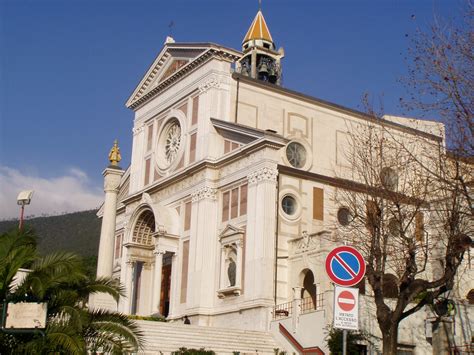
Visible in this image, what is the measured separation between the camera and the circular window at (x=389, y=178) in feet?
77.6

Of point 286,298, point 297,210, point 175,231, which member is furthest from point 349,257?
point 175,231

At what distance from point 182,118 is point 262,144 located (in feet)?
29.3

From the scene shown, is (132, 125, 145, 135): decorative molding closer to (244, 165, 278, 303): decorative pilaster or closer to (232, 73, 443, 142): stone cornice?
(232, 73, 443, 142): stone cornice

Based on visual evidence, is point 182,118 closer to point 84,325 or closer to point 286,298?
point 286,298

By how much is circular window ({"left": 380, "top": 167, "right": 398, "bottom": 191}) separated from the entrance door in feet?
65.9

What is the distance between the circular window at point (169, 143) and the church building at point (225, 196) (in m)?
0.09

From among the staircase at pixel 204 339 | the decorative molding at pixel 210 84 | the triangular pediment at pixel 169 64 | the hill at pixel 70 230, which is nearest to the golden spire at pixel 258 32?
the triangular pediment at pixel 169 64

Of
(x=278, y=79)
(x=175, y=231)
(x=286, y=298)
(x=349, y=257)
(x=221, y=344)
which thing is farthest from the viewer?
(x=278, y=79)

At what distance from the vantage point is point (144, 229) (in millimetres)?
45969

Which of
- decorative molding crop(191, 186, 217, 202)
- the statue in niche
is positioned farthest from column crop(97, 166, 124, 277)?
the statue in niche

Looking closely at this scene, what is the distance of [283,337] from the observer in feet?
101

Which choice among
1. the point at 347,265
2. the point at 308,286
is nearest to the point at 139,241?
the point at 308,286

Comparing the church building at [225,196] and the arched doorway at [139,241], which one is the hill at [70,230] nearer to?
the arched doorway at [139,241]

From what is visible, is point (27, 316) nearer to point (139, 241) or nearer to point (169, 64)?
point (139, 241)
